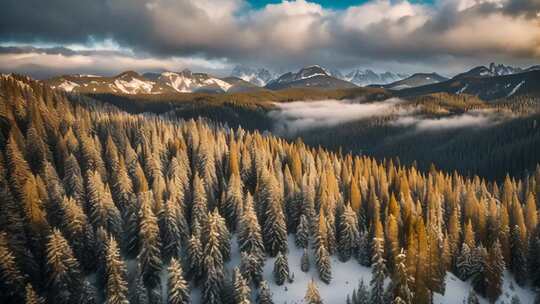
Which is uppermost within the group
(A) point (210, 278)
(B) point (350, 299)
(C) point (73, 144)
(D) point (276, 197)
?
(C) point (73, 144)

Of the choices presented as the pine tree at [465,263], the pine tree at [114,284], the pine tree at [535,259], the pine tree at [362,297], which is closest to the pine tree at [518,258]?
the pine tree at [535,259]

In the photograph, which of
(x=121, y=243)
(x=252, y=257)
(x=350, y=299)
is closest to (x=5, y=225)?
(x=121, y=243)

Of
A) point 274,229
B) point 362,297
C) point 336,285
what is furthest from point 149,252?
point 362,297

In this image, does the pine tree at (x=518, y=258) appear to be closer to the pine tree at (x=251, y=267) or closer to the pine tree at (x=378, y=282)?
the pine tree at (x=378, y=282)

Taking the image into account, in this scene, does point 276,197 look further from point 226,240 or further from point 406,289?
point 406,289

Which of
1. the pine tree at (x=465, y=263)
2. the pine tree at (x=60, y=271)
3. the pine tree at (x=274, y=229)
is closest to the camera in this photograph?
the pine tree at (x=60, y=271)

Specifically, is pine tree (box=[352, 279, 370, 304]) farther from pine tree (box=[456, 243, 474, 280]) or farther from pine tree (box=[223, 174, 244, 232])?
pine tree (box=[223, 174, 244, 232])

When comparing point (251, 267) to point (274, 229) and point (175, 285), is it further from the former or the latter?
Result: point (175, 285)
